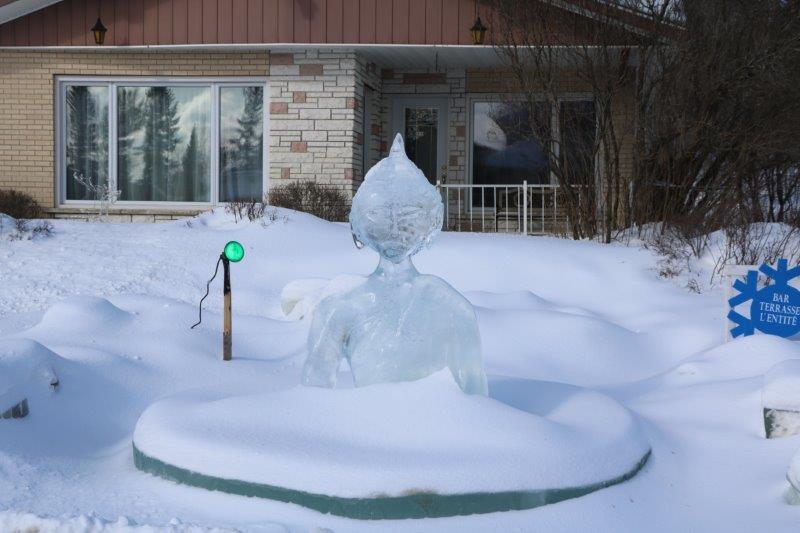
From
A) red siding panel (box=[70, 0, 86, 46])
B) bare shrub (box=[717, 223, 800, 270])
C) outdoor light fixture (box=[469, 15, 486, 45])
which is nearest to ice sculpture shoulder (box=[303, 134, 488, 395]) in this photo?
bare shrub (box=[717, 223, 800, 270])

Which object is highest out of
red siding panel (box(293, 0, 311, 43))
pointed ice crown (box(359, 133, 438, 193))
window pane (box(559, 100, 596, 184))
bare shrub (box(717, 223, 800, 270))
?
red siding panel (box(293, 0, 311, 43))

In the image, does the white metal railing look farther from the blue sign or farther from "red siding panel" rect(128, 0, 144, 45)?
the blue sign

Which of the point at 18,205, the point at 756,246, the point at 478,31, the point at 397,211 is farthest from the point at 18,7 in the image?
the point at 397,211

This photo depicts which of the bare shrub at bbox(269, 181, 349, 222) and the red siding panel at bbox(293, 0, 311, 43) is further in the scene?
the red siding panel at bbox(293, 0, 311, 43)

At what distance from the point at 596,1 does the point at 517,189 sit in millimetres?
3552

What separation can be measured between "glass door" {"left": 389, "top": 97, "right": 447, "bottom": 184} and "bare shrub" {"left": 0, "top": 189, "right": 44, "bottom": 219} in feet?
17.2

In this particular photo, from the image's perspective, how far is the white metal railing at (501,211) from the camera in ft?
40.7

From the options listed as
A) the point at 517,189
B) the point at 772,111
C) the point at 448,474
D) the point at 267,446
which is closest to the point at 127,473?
the point at 267,446

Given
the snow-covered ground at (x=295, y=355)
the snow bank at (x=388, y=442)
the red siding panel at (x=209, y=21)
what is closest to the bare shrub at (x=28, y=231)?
the snow-covered ground at (x=295, y=355)

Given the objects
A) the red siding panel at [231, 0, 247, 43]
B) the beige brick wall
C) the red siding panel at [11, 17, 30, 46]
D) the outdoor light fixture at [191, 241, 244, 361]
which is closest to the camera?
the outdoor light fixture at [191, 241, 244, 361]

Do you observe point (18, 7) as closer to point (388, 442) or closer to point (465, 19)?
point (465, 19)

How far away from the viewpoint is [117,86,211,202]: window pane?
12562mm

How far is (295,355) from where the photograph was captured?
6.02m

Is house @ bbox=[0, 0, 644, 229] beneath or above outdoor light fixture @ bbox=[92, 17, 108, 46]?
beneath
